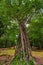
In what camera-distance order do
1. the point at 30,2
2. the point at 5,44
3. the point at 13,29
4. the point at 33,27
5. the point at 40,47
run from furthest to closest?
the point at 5,44, the point at 40,47, the point at 33,27, the point at 13,29, the point at 30,2

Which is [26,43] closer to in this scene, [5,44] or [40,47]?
[40,47]

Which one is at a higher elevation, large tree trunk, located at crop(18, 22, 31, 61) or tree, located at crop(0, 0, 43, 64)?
tree, located at crop(0, 0, 43, 64)

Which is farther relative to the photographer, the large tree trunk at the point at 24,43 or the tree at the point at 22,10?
the large tree trunk at the point at 24,43

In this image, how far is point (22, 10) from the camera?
46.5ft

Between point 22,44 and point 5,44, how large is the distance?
21622 millimetres

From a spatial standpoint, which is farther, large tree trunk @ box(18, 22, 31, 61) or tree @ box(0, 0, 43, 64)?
large tree trunk @ box(18, 22, 31, 61)

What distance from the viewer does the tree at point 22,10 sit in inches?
556

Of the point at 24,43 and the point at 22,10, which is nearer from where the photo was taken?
the point at 22,10

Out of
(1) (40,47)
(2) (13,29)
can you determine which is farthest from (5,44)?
(2) (13,29)

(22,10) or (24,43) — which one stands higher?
(22,10)

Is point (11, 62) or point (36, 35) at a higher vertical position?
point (36, 35)

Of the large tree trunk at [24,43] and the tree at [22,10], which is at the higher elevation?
the tree at [22,10]

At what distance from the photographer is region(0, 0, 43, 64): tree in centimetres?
1413

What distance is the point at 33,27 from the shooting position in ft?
92.1
